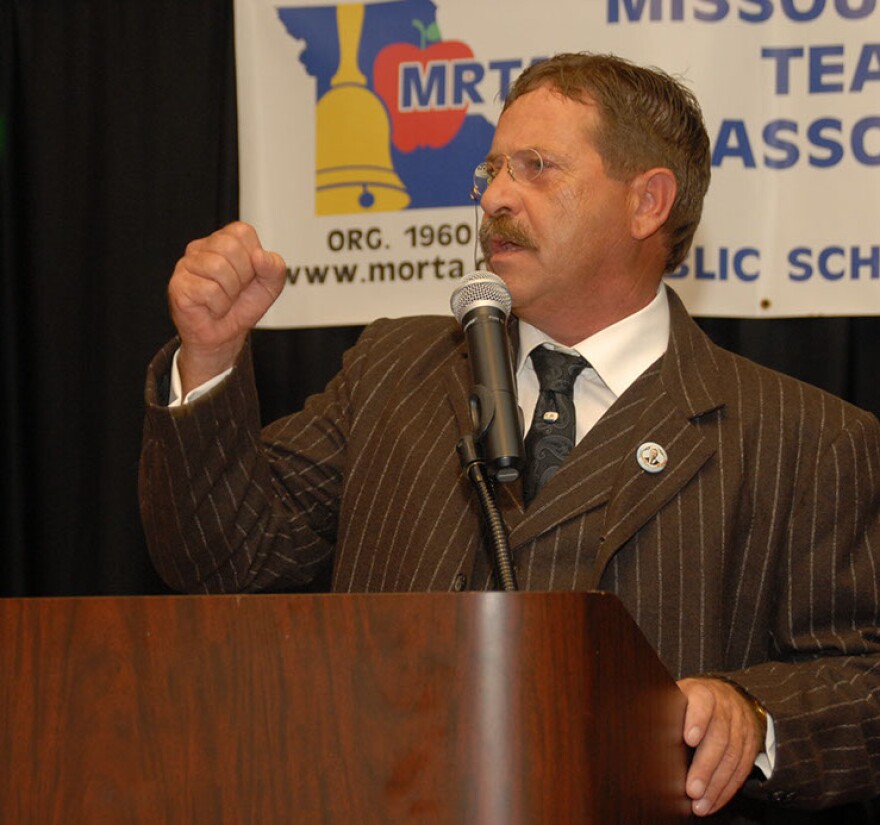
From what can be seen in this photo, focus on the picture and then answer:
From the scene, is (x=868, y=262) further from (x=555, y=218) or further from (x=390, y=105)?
(x=390, y=105)

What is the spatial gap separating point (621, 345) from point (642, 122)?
1.36 ft

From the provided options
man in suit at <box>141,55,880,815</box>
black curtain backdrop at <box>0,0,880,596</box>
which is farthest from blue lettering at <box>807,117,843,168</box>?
black curtain backdrop at <box>0,0,880,596</box>

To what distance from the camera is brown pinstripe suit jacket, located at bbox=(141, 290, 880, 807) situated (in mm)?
1911

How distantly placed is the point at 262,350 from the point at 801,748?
181 cm

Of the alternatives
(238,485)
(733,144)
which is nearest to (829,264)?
(733,144)

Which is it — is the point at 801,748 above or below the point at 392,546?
below

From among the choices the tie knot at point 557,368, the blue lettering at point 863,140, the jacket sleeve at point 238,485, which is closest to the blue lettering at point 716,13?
the blue lettering at point 863,140

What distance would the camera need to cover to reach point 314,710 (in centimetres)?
115

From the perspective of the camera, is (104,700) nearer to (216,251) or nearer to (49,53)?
(216,251)

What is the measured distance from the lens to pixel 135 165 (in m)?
3.36

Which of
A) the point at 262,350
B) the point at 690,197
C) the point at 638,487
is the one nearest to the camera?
the point at 638,487

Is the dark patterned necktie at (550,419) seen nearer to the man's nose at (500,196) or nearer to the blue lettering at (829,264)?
the man's nose at (500,196)

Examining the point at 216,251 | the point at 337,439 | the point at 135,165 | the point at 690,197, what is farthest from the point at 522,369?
the point at 135,165

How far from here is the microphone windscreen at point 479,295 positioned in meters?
1.60
